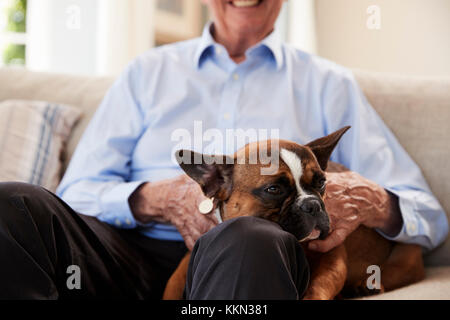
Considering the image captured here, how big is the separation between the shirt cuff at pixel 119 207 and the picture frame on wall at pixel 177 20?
189cm

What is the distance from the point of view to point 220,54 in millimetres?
1549

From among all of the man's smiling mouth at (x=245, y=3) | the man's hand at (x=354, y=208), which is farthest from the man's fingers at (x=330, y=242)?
the man's smiling mouth at (x=245, y=3)

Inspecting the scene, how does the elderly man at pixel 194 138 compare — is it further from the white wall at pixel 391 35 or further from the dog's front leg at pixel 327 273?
the white wall at pixel 391 35

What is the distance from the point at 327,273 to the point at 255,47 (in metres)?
0.71

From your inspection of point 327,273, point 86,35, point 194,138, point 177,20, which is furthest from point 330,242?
point 177,20

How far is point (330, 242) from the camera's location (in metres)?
1.12

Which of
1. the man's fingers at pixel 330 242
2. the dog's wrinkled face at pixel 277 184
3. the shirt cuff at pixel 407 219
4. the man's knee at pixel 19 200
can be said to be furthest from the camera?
the shirt cuff at pixel 407 219

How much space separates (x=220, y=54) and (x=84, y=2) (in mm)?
1303

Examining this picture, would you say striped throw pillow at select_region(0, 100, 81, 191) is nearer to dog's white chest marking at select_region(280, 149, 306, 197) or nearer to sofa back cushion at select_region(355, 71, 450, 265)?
dog's white chest marking at select_region(280, 149, 306, 197)

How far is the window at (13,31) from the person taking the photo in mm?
2854

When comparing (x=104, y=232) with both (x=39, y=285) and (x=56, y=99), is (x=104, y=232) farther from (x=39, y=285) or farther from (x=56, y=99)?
(x=56, y=99)

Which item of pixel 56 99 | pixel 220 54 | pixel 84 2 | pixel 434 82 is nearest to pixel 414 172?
pixel 434 82

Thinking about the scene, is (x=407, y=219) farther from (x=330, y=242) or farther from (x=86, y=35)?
(x=86, y=35)

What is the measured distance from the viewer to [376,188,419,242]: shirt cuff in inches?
49.9
